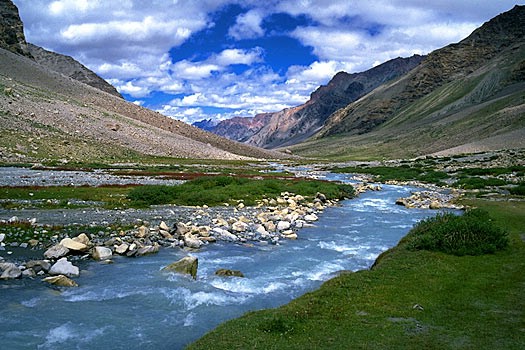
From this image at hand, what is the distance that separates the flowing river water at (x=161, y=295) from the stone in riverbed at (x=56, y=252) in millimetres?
1121

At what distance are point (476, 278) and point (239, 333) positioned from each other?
26.9 ft

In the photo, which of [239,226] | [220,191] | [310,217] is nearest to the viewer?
[239,226]

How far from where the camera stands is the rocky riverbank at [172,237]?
15750 millimetres

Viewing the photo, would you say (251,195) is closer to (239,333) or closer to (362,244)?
(362,244)

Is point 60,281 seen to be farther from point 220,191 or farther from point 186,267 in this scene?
point 220,191

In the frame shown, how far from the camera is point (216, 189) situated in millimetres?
39531

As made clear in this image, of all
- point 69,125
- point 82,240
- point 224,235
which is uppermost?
point 69,125

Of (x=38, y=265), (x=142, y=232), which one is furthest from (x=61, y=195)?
(x=38, y=265)

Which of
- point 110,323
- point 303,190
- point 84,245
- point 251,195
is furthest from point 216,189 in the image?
point 110,323

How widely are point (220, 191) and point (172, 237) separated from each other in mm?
16787

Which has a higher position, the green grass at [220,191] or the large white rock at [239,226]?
the green grass at [220,191]

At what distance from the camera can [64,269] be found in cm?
1568

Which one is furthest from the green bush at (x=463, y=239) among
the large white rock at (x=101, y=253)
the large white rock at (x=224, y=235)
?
the large white rock at (x=101, y=253)

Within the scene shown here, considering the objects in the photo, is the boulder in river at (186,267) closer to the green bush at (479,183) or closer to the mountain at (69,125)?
the green bush at (479,183)
